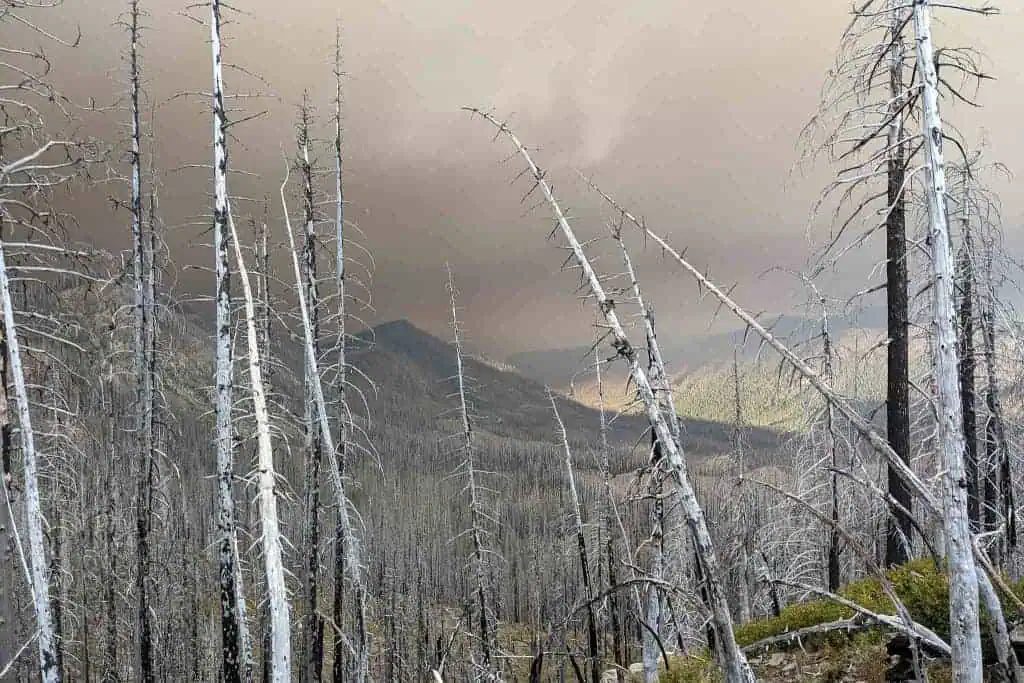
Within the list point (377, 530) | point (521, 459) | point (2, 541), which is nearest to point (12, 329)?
point (2, 541)

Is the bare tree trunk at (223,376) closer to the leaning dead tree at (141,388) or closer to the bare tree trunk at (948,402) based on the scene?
the leaning dead tree at (141,388)

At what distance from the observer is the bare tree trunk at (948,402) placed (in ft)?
14.4

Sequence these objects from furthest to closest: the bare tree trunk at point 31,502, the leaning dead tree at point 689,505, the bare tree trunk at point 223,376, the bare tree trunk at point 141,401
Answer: the bare tree trunk at point 141,401 → the bare tree trunk at point 223,376 → the bare tree trunk at point 31,502 → the leaning dead tree at point 689,505

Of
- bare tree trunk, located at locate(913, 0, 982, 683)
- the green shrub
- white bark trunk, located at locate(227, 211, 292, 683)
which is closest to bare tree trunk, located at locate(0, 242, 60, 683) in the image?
white bark trunk, located at locate(227, 211, 292, 683)

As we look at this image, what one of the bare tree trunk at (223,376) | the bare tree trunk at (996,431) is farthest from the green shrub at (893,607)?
the bare tree trunk at (223,376)

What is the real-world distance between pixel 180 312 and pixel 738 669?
65.1 feet

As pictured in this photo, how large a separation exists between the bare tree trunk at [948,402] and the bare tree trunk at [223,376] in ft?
Answer: 34.5

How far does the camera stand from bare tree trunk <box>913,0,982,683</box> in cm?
438

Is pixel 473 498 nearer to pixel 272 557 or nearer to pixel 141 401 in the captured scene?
pixel 141 401

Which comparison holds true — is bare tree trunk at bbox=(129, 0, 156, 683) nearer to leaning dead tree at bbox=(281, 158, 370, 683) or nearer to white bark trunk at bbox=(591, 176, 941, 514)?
leaning dead tree at bbox=(281, 158, 370, 683)

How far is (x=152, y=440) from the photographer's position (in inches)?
608

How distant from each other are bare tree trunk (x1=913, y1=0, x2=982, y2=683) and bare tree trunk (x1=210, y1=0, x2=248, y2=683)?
10.5 m

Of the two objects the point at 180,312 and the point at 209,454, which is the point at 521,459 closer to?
the point at 209,454

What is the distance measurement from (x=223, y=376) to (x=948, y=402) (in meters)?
10.9
